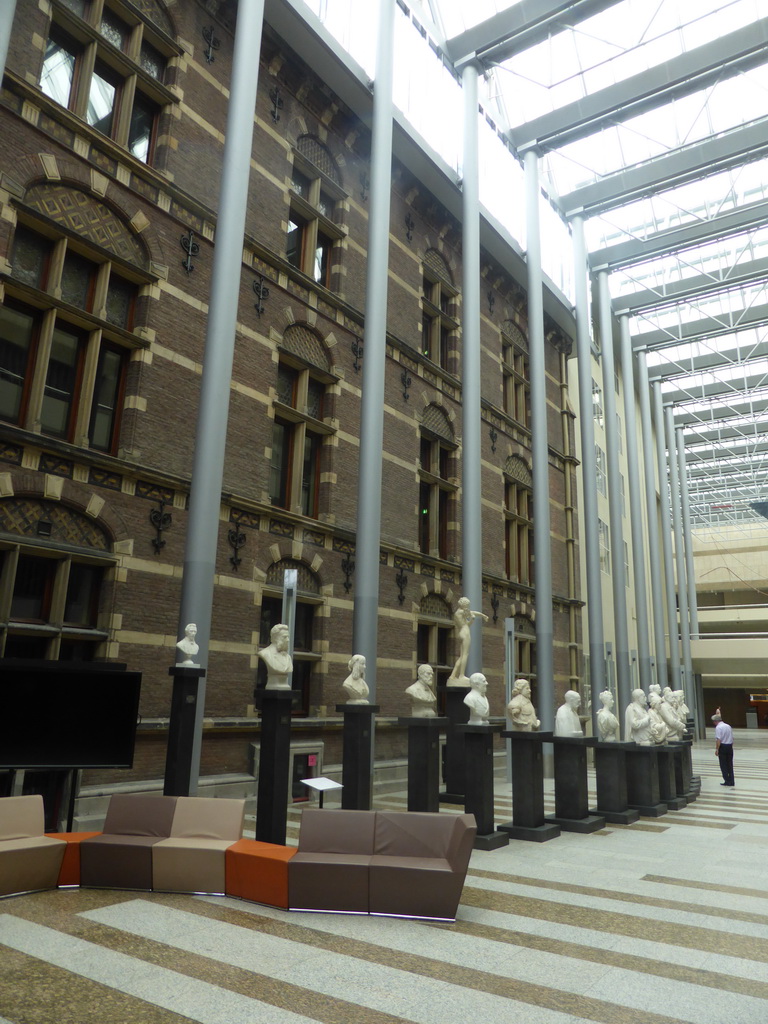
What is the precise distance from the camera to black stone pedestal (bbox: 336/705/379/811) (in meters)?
9.45

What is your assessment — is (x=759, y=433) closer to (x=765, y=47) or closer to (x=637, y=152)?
(x=637, y=152)

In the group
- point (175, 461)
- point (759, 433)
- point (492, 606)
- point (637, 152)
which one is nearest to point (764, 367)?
point (759, 433)

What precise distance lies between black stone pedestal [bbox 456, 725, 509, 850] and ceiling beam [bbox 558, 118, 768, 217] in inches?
693

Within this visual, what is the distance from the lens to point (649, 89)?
1769cm

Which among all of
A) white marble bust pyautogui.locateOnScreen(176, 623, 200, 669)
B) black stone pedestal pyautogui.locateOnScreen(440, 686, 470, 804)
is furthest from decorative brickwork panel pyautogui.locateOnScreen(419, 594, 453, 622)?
white marble bust pyautogui.locateOnScreen(176, 623, 200, 669)

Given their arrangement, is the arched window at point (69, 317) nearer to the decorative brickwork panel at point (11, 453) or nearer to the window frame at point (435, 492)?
the decorative brickwork panel at point (11, 453)

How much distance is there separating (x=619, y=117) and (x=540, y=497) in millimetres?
9787

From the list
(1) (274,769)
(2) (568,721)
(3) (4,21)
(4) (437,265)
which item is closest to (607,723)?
(2) (568,721)

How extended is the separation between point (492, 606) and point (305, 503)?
7486 mm

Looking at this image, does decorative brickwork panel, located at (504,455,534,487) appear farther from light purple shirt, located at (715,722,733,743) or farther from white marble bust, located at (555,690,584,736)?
white marble bust, located at (555,690,584,736)

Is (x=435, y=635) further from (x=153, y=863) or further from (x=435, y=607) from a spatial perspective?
(x=153, y=863)

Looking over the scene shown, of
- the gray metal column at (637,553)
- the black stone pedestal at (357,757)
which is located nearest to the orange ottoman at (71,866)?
the black stone pedestal at (357,757)

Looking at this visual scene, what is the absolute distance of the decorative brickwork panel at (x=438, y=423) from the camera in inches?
719

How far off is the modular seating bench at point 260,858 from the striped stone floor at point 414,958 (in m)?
0.16
